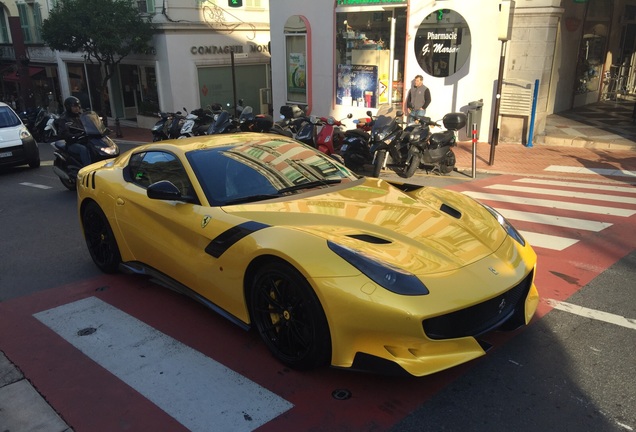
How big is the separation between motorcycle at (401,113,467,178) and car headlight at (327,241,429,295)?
7.47 m

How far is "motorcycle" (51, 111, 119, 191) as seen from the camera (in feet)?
32.6

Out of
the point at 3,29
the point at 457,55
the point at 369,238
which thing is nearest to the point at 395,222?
the point at 369,238

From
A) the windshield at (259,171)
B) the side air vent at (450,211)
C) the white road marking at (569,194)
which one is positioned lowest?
the white road marking at (569,194)

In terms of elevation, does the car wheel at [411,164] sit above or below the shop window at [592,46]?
below

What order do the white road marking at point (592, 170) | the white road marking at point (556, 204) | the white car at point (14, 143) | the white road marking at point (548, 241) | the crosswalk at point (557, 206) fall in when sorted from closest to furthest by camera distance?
the white road marking at point (548, 241) < the crosswalk at point (557, 206) < the white road marking at point (556, 204) < the white road marking at point (592, 170) < the white car at point (14, 143)

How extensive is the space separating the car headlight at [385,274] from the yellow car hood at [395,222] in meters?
0.08


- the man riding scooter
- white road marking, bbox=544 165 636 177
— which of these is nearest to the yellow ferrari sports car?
the man riding scooter

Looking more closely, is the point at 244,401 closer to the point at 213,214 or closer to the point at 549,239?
the point at 213,214

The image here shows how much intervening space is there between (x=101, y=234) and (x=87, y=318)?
123 cm

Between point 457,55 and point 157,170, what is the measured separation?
445 inches

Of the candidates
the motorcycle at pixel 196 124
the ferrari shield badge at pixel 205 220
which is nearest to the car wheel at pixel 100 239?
the ferrari shield badge at pixel 205 220

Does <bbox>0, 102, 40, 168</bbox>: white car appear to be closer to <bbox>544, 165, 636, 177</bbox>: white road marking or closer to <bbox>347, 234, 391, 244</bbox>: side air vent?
<bbox>347, 234, 391, 244</bbox>: side air vent

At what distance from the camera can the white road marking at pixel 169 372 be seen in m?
3.21

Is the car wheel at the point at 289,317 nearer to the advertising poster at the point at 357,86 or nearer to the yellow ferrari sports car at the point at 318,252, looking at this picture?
the yellow ferrari sports car at the point at 318,252
